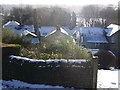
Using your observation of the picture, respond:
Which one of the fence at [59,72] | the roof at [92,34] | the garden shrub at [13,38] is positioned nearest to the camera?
the fence at [59,72]

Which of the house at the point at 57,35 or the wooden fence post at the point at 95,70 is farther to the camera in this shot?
the house at the point at 57,35

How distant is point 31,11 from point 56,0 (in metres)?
0.67

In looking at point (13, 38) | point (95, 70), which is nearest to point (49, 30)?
point (13, 38)

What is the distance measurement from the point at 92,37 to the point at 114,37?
2.07 feet

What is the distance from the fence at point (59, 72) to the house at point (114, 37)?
0.81 meters

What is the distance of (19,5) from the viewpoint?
6.29 m

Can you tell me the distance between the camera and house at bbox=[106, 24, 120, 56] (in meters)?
6.52

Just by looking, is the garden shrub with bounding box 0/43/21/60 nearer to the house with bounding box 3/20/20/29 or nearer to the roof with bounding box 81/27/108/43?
the house with bounding box 3/20/20/29

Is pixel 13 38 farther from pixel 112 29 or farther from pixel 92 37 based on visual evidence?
pixel 112 29

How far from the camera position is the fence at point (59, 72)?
20.4ft

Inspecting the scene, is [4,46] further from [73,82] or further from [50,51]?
[73,82]

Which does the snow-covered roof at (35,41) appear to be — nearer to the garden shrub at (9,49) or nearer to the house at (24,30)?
the house at (24,30)

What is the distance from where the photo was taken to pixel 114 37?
6.73 m

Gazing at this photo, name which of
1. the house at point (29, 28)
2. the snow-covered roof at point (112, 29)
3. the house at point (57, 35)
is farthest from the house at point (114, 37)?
the house at point (29, 28)
